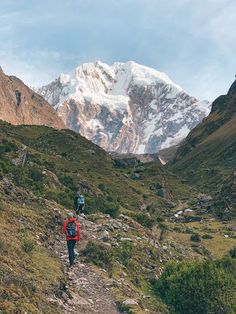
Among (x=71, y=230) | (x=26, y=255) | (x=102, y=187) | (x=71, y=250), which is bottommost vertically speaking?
(x=26, y=255)

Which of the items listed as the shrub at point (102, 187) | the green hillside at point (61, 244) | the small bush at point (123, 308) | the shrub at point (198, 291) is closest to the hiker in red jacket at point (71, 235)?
the green hillside at point (61, 244)

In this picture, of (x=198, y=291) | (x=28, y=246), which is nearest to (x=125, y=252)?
(x=198, y=291)

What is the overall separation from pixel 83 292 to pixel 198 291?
253 inches

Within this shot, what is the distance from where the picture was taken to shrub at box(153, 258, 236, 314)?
25.1 meters

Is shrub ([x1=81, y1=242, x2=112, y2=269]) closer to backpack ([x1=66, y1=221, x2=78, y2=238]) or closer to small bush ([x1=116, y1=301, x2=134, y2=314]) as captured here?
backpack ([x1=66, y1=221, x2=78, y2=238])

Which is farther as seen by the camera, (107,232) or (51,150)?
(51,150)

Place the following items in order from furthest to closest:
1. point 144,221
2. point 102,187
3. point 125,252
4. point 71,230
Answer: point 102,187, point 144,221, point 125,252, point 71,230

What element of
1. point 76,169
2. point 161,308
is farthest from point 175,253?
point 76,169

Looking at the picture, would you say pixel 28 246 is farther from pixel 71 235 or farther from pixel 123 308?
pixel 123 308

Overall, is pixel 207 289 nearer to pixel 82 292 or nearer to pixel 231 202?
pixel 82 292

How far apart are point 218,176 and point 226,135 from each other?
4726 centimetres

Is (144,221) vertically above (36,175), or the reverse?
(36,175)

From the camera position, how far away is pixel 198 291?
82.7 feet

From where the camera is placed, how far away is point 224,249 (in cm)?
5225
